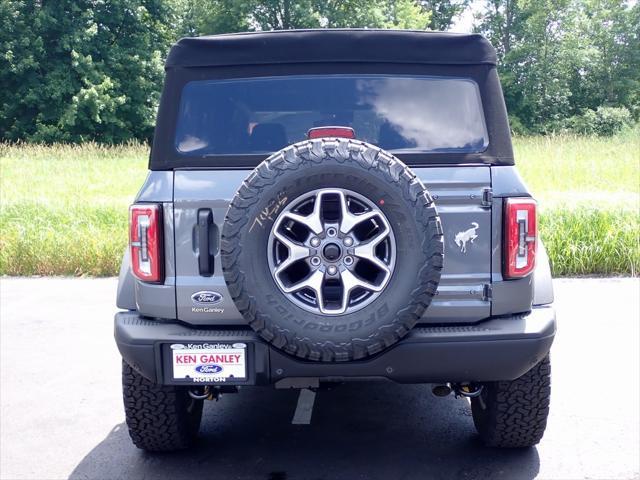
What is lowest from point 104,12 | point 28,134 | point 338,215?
point 28,134

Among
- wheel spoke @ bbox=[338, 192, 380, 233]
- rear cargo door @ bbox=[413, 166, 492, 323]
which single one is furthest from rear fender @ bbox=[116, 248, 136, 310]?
rear cargo door @ bbox=[413, 166, 492, 323]

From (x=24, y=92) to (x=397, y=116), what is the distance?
3047 centimetres

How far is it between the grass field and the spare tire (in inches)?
219

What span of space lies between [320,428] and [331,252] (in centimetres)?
156

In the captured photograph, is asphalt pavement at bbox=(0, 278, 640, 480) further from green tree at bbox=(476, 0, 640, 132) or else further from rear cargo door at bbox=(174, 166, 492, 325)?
green tree at bbox=(476, 0, 640, 132)

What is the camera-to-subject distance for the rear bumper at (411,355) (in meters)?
2.88

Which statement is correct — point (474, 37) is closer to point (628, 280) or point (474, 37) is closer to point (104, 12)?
point (628, 280)

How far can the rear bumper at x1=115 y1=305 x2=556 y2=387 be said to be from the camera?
2.88 meters

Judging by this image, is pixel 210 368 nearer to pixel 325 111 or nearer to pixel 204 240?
pixel 204 240

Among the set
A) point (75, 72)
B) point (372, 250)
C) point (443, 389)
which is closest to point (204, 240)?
point (372, 250)

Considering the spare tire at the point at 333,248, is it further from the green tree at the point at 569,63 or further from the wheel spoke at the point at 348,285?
the green tree at the point at 569,63

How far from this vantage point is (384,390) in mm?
4570

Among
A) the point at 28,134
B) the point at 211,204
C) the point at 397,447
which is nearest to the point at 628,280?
the point at 397,447

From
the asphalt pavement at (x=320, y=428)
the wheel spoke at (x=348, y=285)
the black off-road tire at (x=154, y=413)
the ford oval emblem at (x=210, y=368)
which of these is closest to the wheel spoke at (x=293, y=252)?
the wheel spoke at (x=348, y=285)
